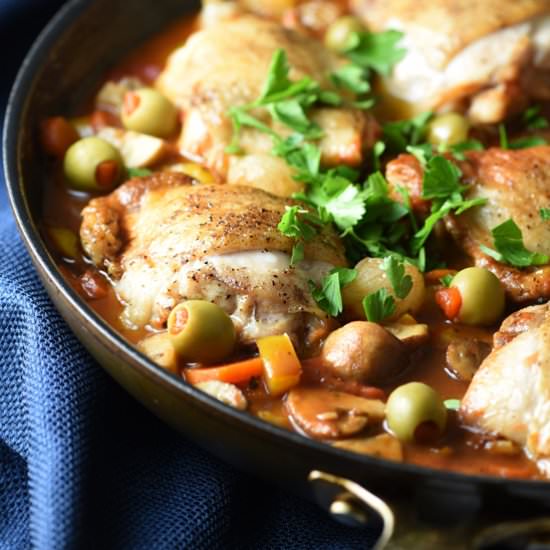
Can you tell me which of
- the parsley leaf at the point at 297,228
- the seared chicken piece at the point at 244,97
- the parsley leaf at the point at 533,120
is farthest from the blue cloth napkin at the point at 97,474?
the parsley leaf at the point at 533,120

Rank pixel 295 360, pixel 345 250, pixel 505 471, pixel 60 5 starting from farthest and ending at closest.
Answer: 1. pixel 60 5
2. pixel 345 250
3. pixel 295 360
4. pixel 505 471

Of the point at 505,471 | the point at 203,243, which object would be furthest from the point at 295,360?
the point at 505,471

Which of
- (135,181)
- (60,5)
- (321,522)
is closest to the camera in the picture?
(321,522)

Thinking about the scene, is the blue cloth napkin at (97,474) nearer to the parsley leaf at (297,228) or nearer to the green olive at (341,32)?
the parsley leaf at (297,228)

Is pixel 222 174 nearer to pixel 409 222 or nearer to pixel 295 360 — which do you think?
pixel 409 222

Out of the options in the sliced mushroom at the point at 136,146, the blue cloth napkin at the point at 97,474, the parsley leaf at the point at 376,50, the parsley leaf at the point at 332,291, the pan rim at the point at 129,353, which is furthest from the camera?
the parsley leaf at the point at 376,50

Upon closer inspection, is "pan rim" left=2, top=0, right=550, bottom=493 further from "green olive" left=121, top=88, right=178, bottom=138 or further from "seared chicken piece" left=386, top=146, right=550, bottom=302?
"seared chicken piece" left=386, top=146, right=550, bottom=302
